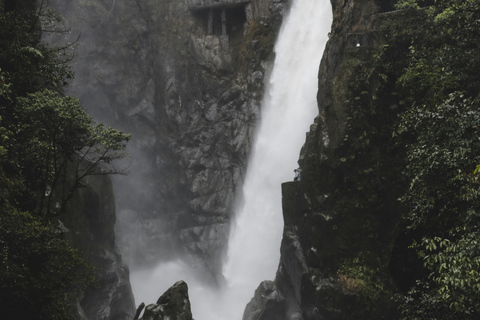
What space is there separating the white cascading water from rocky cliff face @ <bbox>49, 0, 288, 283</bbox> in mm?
1930

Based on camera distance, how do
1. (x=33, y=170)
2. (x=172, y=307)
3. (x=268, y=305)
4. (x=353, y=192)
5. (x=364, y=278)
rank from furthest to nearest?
(x=268, y=305) → (x=353, y=192) → (x=364, y=278) → (x=172, y=307) → (x=33, y=170)

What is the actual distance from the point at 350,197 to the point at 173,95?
2552cm

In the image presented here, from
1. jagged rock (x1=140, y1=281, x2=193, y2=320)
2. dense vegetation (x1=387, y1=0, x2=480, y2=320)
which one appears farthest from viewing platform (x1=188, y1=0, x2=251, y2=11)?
jagged rock (x1=140, y1=281, x2=193, y2=320)

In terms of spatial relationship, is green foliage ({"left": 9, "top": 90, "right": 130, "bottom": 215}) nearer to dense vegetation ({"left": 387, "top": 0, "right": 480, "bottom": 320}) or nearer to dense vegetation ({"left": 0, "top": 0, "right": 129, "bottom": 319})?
dense vegetation ({"left": 0, "top": 0, "right": 129, "bottom": 319})

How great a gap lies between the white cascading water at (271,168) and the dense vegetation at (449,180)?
58.9 ft

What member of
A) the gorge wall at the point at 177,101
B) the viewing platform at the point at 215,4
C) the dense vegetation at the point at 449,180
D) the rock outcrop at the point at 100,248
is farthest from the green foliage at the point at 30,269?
the viewing platform at the point at 215,4

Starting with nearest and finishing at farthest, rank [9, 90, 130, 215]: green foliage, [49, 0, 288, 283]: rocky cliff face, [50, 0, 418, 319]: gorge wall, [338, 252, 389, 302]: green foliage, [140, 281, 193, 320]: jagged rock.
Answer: [9, 90, 130, 215]: green foliage → [140, 281, 193, 320]: jagged rock → [338, 252, 389, 302]: green foliage → [50, 0, 418, 319]: gorge wall → [49, 0, 288, 283]: rocky cliff face

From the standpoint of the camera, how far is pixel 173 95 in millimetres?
38312

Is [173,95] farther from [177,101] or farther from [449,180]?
[449,180]

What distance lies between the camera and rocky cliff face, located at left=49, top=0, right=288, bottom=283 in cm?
3628

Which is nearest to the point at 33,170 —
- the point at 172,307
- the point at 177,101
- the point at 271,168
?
the point at 172,307

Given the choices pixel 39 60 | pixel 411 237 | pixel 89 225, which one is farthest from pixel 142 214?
pixel 411 237

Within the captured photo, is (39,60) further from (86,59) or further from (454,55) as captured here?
(86,59)

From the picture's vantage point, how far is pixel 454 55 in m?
11.8
